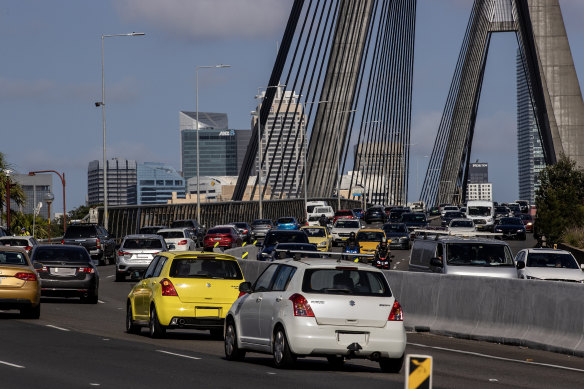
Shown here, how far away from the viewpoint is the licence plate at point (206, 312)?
19.2m

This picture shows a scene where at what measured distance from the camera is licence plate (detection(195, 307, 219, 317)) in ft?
62.9

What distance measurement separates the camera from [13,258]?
24547mm

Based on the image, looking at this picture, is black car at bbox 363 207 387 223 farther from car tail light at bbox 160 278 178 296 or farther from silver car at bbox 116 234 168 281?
car tail light at bbox 160 278 178 296

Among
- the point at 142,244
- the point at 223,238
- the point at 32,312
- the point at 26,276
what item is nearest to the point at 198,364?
the point at 26,276

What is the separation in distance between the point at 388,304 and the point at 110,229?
172 ft

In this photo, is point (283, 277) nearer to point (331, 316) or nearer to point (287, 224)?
point (331, 316)

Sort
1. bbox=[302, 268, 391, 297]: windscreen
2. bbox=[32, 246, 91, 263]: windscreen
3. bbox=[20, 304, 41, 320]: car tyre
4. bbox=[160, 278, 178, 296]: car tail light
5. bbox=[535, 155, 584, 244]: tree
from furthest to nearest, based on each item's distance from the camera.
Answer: bbox=[535, 155, 584, 244]: tree
bbox=[32, 246, 91, 263]: windscreen
bbox=[20, 304, 41, 320]: car tyre
bbox=[160, 278, 178, 296]: car tail light
bbox=[302, 268, 391, 297]: windscreen

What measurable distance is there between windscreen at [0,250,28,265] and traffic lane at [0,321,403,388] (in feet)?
18.9

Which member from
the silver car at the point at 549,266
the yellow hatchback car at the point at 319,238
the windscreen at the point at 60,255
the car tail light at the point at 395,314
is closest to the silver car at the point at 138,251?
the windscreen at the point at 60,255

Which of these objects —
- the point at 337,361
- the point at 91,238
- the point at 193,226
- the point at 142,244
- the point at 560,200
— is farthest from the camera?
the point at 193,226

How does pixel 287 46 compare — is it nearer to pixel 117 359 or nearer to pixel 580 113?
pixel 580 113

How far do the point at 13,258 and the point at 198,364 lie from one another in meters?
10.1

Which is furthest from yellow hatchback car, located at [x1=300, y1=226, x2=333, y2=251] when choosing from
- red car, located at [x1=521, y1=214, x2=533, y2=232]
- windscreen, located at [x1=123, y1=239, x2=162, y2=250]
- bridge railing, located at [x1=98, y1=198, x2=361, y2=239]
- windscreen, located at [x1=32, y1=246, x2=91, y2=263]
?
red car, located at [x1=521, y1=214, x2=533, y2=232]

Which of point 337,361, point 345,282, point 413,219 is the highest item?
point 345,282
